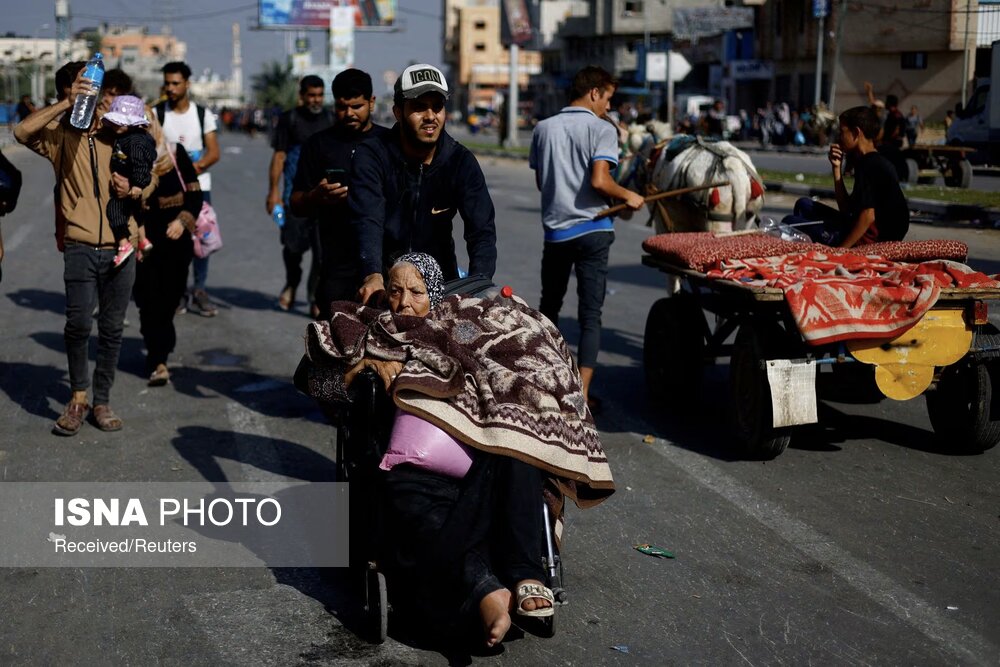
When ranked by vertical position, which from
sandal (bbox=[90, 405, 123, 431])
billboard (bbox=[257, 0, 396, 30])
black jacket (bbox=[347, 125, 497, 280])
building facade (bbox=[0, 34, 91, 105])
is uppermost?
billboard (bbox=[257, 0, 396, 30])

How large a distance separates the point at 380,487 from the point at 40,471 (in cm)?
287

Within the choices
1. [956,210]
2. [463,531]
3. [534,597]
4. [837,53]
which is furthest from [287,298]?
[837,53]

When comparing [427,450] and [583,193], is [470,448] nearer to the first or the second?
[427,450]

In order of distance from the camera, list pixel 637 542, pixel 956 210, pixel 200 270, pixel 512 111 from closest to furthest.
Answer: pixel 637 542
pixel 200 270
pixel 956 210
pixel 512 111

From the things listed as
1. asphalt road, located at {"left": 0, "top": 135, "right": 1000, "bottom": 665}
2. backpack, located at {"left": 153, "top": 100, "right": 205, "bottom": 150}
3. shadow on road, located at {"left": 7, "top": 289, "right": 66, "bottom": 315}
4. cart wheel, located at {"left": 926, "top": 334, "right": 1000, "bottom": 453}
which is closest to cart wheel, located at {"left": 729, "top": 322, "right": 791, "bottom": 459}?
asphalt road, located at {"left": 0, "top": 135, "right": 1000, "bottom": 665}

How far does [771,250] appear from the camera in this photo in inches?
284

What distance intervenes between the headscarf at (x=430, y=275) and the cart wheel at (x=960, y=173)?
21741mm

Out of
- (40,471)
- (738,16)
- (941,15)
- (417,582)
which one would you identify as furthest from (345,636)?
(738,16)

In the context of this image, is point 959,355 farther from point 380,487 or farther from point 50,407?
point 50,407

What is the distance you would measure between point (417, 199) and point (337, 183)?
3.63ft

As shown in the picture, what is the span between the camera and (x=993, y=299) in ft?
21.4

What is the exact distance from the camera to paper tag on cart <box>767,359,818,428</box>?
6414 millimetres

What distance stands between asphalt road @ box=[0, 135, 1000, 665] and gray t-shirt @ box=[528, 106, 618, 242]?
45.8 inches

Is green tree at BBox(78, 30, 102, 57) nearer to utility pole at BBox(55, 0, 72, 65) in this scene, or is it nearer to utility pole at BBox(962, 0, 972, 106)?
utility pole at BBox(55, 0, 72, 65)
